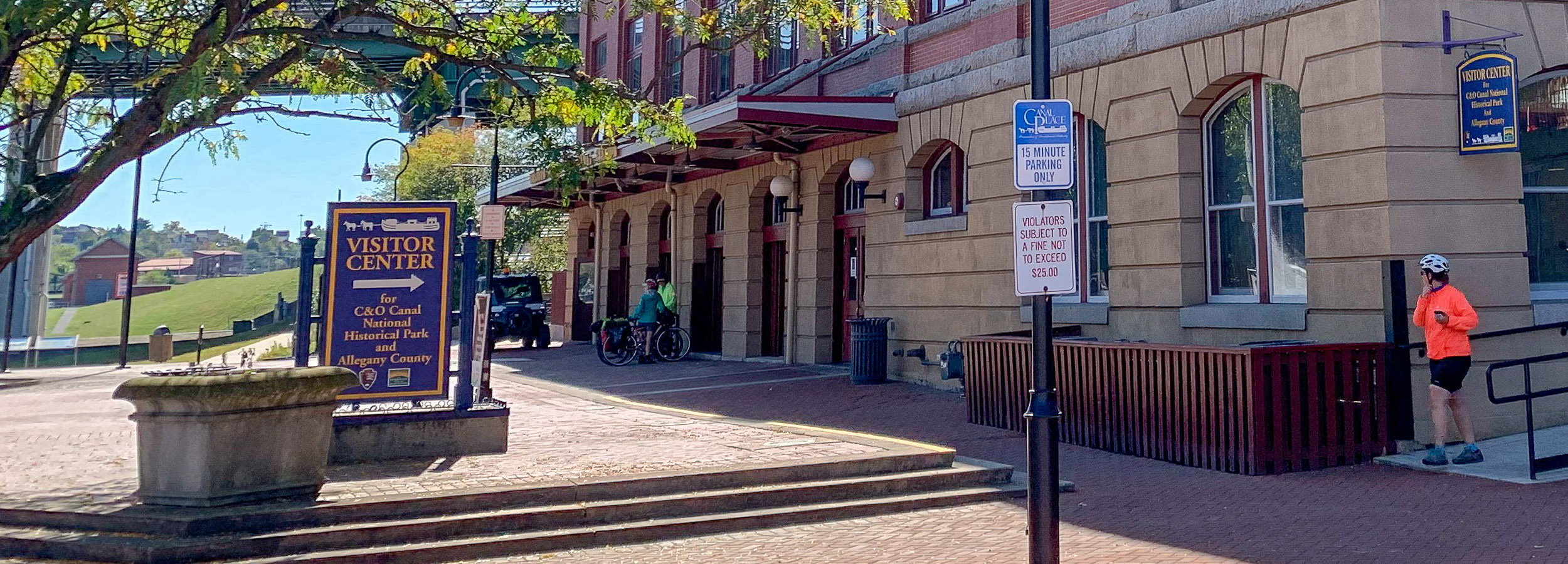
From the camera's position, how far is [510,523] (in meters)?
7.32

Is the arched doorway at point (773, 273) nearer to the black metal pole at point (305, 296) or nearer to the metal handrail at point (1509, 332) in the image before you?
the black metal pole at point (305, 296)

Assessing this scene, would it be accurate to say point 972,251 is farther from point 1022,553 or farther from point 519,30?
point 1022,553

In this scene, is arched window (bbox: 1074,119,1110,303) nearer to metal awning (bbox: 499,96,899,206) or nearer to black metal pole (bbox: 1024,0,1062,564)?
metal awning (bbox: 499,96,899,206)

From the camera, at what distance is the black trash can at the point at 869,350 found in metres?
16.2

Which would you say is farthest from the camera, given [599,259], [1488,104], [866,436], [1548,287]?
[599,259]

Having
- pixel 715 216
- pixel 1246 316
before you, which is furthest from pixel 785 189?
pixel 1246 316

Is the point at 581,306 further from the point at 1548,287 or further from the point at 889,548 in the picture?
the point at 889,548

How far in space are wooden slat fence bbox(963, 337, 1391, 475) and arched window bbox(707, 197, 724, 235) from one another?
46.0 feet

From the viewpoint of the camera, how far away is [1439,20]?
10.3 meters

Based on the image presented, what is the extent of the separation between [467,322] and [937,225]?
8.08m

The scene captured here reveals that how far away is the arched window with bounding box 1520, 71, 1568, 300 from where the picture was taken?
1062 centimetres

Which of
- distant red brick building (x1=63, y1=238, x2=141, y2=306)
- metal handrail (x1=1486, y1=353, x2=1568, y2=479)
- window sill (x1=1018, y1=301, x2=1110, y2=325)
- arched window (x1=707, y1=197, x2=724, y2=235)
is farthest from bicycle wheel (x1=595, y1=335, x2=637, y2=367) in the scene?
distant red brick building (x1=63, y1=238, x2=141, y2=306)

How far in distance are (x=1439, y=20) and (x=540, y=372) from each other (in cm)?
1547

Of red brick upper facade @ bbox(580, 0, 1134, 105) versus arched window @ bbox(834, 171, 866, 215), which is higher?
red brick upper facade @ bbox(580, 0, 1134, 105)
